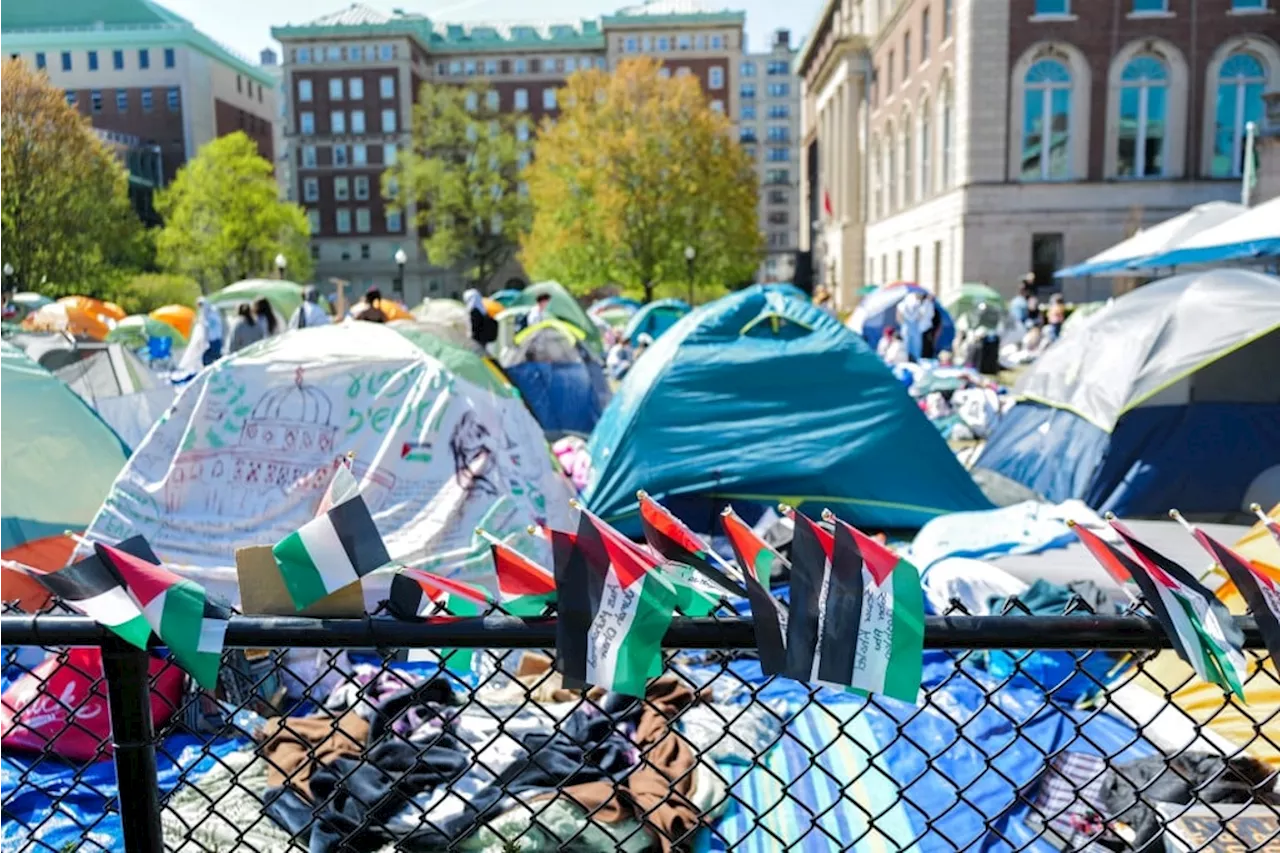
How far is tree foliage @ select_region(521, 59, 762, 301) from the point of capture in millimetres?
32406

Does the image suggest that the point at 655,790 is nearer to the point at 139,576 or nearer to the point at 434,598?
the point at 434,598

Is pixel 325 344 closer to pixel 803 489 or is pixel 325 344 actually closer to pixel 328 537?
pixel 803 489

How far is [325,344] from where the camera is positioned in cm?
590

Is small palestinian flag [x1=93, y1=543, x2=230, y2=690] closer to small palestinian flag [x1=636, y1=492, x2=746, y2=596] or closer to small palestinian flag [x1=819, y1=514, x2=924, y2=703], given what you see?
small palestinian flag [x1=636, y1=492, x2=746, y2=596]

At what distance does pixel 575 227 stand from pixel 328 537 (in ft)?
108

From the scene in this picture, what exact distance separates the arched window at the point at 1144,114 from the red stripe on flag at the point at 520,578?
30.2 meters

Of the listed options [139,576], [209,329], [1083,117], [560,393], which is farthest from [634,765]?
[1083,117]

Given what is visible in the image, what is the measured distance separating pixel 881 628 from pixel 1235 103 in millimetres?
31097

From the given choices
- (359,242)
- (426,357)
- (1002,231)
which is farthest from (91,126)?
(359,242)

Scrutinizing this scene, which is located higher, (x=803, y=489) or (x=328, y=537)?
(x=328, y=537)

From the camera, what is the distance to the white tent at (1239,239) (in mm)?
12398

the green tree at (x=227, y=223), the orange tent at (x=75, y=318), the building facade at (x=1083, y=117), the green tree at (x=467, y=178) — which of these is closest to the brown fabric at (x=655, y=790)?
the orange tent at (x=75, y=318)

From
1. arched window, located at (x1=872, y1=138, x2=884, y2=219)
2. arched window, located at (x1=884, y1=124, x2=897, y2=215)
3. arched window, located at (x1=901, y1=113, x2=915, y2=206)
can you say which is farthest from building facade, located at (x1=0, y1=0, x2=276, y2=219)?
arched window, located at (x1=872, y1=138, x2=884, y2=219)

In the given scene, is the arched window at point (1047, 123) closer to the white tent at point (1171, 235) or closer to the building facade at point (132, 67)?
the white tent at point (1171, 235)
